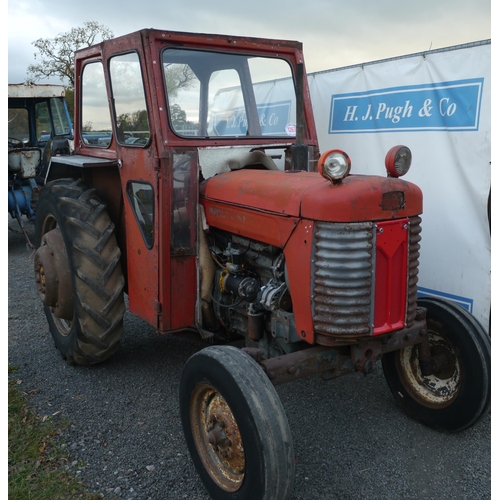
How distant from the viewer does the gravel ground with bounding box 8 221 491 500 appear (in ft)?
9.32

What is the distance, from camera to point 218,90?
3.70 meters

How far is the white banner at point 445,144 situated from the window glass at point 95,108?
2379 mm

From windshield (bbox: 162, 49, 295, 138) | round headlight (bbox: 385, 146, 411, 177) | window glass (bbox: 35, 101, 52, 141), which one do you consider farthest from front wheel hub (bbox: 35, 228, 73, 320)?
window glass (bbox: 35, 101, 52, 141)

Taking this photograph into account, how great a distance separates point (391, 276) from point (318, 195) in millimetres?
561

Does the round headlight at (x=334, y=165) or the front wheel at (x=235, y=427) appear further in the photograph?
the round headlight at (x=334, y=165)

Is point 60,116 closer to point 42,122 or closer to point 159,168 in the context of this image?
point 42,122

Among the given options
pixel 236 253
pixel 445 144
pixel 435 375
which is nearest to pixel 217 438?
pixel 236 253

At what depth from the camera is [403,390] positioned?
3496mm

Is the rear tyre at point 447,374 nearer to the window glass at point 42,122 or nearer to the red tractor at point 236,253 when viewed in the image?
the red tractor at point 236,253

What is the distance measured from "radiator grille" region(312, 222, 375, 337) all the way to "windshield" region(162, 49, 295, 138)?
52.8 inches

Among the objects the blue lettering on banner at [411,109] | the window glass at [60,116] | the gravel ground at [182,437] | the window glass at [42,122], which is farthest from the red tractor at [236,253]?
the window glass at [42,122]

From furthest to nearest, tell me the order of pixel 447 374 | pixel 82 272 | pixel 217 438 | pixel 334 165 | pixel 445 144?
pixel 445 144 < pixel 82 272 < pixel 447 374 < pixel 217 438 < pixel 334 165

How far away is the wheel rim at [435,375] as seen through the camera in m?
3.31

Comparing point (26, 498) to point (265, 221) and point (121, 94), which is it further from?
point (121, 94)
